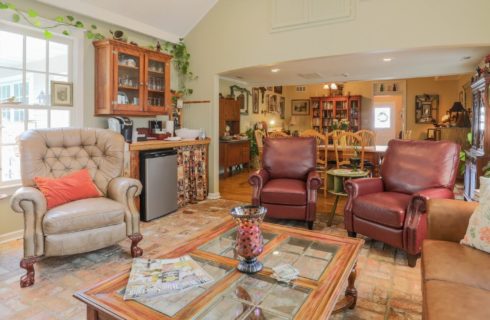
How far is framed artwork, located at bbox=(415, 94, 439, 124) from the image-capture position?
946 cm

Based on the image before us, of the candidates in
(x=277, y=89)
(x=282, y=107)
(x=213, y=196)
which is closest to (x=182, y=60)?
(x=213, y=196)

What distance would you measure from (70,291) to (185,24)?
4.21 metres

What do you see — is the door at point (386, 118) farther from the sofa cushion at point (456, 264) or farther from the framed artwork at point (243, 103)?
the sofa cushion at point (456, 264)

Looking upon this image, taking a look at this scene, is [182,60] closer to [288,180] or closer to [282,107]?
[288,180]

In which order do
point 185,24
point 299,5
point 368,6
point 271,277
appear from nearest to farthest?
1. point 271,277
2. point 368,6
3. point 299,5
4. point 185,24

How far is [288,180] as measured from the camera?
4.04m

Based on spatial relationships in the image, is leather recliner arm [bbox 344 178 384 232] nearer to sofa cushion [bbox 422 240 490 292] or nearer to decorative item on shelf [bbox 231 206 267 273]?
sofa cushion [bbox 422 240 490 292]

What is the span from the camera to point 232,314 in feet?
4.45

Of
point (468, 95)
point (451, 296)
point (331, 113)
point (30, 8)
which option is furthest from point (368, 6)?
point (331, 113)

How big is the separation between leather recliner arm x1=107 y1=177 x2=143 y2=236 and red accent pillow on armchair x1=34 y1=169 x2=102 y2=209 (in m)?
0.18

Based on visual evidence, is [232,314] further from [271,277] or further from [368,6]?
[368,6]

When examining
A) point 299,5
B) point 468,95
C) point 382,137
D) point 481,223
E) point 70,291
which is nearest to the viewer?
point 481,223

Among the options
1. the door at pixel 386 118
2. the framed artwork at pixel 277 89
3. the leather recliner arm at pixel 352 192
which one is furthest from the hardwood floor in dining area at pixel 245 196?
the door at pixel 386 118

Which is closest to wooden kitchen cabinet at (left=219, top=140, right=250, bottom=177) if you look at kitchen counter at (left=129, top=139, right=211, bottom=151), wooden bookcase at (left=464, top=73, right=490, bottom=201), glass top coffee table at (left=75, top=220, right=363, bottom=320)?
kitchen counter at (left=129, top=139, right=211, bottom=151)
